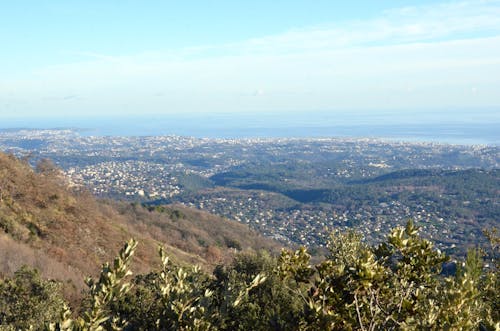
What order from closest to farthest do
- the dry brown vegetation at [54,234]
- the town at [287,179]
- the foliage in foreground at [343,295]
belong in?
the foliage in foreground at [343,295] < the dry brown vegetation at [54,234] < the town at [287,179]

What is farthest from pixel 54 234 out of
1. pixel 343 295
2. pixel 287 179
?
pixel 287 179

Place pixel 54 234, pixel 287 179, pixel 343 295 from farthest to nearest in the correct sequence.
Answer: pixel 287 179 < pixel 54 234 < pixel 343 295

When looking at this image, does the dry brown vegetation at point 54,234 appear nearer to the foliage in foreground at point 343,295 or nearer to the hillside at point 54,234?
the hillside at point 54,234

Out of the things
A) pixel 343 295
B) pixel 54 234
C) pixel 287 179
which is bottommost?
pixel 287 179

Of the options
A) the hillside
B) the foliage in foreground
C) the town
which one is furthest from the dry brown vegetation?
the foliage in foreground

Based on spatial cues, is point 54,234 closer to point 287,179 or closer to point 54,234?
point 54,234

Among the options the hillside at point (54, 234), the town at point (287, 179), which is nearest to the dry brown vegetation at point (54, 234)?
the hillside at point (54, 234)

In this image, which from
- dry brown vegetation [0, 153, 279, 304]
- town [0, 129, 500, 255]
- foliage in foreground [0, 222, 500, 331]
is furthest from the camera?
town [0, 129, 500, 255]

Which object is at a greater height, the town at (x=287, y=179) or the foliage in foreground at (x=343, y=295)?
the foliage in foreground at (x=343, y=295)

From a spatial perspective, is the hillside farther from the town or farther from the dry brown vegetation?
the town

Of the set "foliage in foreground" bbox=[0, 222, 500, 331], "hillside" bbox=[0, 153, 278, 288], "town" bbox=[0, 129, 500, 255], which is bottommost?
"town" bbox=[0, 129, 500, 255]

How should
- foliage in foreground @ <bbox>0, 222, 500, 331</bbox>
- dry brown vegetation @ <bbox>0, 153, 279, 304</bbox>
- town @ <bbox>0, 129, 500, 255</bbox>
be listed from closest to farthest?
foliage in foreground @ <bbox>0, 222, 500, 331</bbox>
dry brown vegetation @ <bbox>0, 153, 279, 304</bbox>
town @ <bbox>0, 129, 500, 255</bbox>
